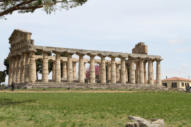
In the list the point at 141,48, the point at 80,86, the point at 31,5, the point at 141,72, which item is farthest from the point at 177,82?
the point at 31,5

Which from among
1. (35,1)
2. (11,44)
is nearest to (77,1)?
(35,1)

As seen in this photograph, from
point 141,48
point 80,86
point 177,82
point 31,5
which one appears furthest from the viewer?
point 177,82

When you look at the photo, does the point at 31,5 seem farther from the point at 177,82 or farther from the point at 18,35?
the point at 177,82

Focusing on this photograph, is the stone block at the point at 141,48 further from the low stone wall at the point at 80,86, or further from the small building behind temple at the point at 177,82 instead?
the small building behind temple at the point at 177,82

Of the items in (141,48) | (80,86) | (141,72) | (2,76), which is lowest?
(80,86)

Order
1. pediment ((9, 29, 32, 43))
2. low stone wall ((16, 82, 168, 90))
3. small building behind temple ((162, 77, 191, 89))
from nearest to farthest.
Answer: low stone wall ((16, 82, 168, 90)) < pediment ((9, 29, 32, 43)) < small building behind temple ((162, 77, 191, 89))

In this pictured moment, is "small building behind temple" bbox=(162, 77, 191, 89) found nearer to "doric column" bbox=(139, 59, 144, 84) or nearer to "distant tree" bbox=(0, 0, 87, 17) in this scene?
"doric column" bbox=(139, 59, 144, 84)

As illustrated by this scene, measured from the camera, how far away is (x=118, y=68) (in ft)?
274

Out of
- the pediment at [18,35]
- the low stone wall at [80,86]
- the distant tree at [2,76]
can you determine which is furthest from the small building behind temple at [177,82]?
the pediment at [18,35]

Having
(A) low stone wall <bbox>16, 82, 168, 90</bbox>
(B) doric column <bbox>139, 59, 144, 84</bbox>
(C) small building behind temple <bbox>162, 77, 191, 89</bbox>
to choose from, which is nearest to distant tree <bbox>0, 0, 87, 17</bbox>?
(A) low stone wall <bbox>16, 82, 168, 90</bbox>

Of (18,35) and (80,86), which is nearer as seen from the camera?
(80,86)

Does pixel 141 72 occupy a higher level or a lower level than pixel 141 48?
lower

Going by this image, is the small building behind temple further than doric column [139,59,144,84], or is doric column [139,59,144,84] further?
the small building behind temple

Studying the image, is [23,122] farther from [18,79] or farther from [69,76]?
[18,79]
